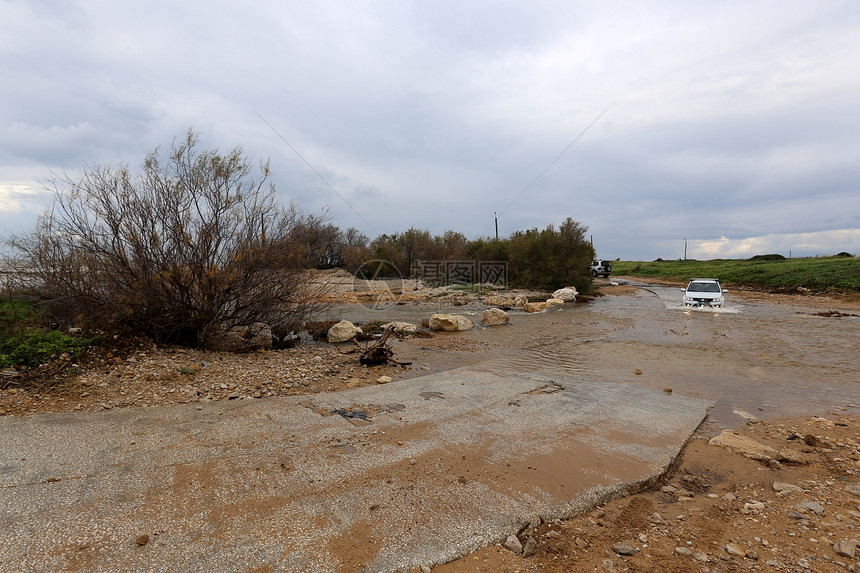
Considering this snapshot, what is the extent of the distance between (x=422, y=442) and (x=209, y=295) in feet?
21.0

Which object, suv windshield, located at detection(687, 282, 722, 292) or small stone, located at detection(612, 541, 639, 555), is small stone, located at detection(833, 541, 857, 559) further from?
suv windshield, located at detection(687, 282, 722, 292)

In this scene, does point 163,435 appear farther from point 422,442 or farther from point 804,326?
point 804,326

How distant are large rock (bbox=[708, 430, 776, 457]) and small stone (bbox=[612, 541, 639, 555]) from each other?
2.86 m

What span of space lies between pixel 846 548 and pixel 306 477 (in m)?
4.27

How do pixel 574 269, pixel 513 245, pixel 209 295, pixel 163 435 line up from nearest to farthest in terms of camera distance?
pixel 163 435 < pixel 209 295 < pixel 574 269 < pixel 513 245

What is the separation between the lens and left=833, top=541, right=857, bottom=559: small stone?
9.66 ft

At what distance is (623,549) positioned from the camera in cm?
313

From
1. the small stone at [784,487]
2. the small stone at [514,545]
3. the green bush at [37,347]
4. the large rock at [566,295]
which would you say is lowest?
the small stone at [784,487]

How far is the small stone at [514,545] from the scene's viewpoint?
10.1 ft

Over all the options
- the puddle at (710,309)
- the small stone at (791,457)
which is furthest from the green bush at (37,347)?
the puddle at (710,309)

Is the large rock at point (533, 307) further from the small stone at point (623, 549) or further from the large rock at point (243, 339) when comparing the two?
the small stone at point (623, 549)

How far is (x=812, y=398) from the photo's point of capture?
300 inches

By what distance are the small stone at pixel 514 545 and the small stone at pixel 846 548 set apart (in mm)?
2264

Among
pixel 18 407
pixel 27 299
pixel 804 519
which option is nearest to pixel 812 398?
pixel 804 519
